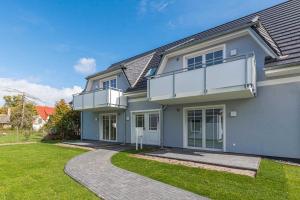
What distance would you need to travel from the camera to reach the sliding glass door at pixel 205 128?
11344mm

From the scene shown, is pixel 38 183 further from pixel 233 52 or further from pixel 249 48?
pixel 249 48

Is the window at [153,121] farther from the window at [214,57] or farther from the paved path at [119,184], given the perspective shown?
the paved path at [119,184]

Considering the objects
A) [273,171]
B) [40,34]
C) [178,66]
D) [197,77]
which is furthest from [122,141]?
[273,171]

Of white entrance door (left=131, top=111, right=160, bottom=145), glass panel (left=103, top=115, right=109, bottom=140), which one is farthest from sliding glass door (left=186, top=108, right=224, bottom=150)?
glass panel (left=103, top=115, right=109, bottom=140)

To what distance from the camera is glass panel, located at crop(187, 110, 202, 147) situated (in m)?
12.2

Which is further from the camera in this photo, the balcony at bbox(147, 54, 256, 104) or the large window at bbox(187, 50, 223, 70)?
the large window at bbox(187, 50, 223, 70)

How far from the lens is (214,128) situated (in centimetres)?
1154

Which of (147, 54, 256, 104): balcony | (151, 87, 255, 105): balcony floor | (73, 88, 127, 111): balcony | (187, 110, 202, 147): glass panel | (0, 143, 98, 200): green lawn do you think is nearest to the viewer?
(0, 143, 98, 200): green lawn

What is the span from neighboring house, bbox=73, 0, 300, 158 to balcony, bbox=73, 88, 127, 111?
78 millimetres

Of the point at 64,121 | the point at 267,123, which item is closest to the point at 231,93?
the point at 267,123

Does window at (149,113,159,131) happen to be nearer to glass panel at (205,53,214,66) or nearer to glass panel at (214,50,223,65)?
glass panel at (205,53,214,66)

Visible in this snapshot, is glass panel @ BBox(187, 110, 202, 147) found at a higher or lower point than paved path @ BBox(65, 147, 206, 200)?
higher

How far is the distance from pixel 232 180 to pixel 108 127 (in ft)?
44.9

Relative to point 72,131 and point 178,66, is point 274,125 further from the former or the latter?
point 72,131
